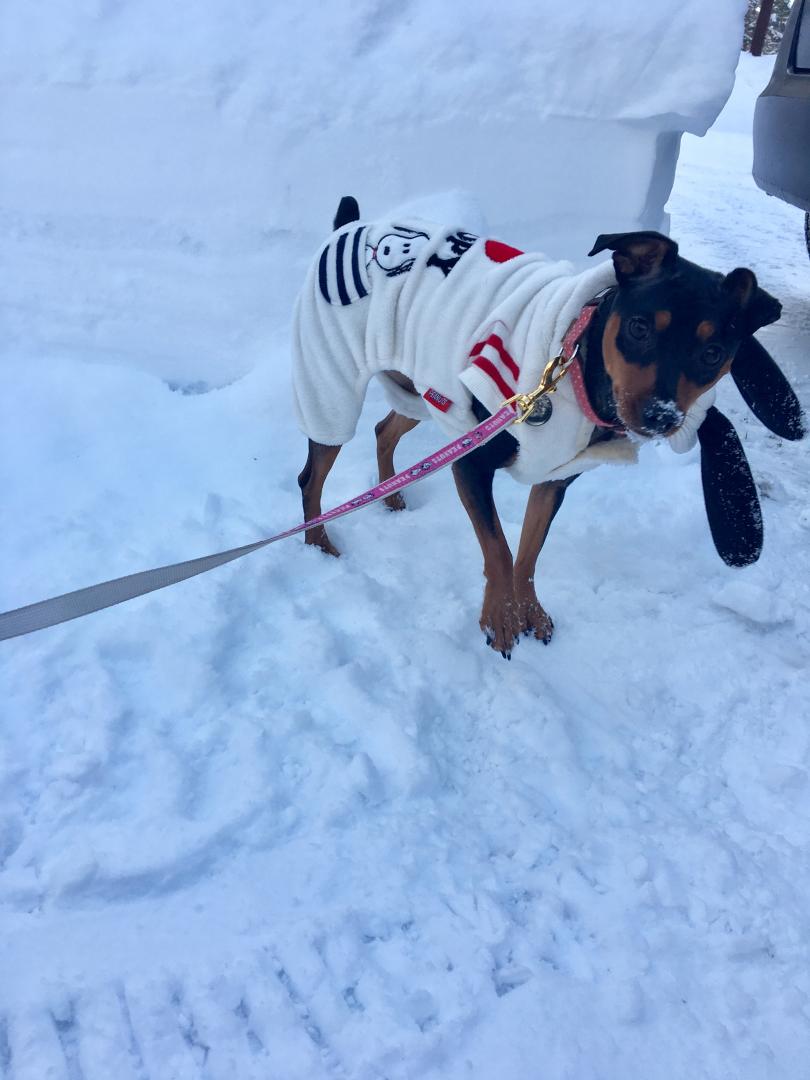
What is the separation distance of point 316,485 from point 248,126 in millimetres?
2056

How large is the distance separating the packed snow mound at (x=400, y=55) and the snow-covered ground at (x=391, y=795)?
6.25ft

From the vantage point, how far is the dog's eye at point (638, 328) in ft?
6.24

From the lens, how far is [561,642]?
2.62 m

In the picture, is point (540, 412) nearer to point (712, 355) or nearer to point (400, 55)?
point (712, 355)

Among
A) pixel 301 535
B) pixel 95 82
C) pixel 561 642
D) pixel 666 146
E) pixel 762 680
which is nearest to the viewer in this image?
pixel 762 680

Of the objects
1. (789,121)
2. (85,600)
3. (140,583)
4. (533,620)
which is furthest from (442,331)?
(789,121)

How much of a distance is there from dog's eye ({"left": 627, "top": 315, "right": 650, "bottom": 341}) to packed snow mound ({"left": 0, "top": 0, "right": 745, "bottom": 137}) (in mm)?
2626

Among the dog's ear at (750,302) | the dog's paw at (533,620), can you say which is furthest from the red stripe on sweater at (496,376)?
the dog's paw at (533,620)

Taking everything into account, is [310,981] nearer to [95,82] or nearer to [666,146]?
[95,82]

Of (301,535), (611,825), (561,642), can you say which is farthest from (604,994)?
(301,535)

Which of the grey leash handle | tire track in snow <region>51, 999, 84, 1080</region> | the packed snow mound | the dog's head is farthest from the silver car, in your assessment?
tire track in snow <region>51, 999, 84, 1080</region>

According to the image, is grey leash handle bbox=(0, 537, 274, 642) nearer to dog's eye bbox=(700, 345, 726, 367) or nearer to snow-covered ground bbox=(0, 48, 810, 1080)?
snow-covered ground bbox=(0, 48, 810, 1080)

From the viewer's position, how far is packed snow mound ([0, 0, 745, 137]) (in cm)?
373

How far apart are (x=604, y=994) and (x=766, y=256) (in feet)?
19.7
